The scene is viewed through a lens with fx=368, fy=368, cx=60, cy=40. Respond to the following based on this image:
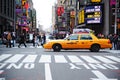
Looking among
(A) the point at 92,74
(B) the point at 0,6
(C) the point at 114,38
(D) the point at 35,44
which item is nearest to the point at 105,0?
(B) the point at 0,6

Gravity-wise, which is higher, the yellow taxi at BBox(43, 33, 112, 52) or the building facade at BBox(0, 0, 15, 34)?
the building facade at BBox(0, 0, 15, 34)

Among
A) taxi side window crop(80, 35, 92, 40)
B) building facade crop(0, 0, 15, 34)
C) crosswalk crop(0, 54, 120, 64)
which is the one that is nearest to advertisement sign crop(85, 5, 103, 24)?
building facade crop(0, 0, 15, 34)

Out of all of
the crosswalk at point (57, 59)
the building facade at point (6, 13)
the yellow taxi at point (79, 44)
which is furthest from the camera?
the building facade at point (6, 13)

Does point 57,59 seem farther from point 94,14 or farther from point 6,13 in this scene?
point 6,13

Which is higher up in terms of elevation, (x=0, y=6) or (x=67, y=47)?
(x=0, y=6)

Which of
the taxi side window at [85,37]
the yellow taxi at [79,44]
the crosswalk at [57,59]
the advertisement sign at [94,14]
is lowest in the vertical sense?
the crosswalk at [57,59]

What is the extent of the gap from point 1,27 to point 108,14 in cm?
1797

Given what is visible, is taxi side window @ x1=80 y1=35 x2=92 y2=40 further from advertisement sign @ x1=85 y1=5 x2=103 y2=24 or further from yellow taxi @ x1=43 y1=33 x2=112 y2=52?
advertisement sign @ x1=85 y1=5 x2=103 y2=24

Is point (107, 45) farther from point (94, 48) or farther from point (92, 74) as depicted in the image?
point (92, 74)

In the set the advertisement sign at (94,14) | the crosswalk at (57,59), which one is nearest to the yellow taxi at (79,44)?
the crosswalk at (57,59)

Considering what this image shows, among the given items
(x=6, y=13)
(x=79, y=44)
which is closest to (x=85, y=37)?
(x=79, y=44)

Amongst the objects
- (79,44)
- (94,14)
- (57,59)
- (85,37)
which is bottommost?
(57,59)

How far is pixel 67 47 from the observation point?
97.0 ft

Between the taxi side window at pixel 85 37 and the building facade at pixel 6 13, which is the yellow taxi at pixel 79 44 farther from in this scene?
the building facade at pixel 6 13
